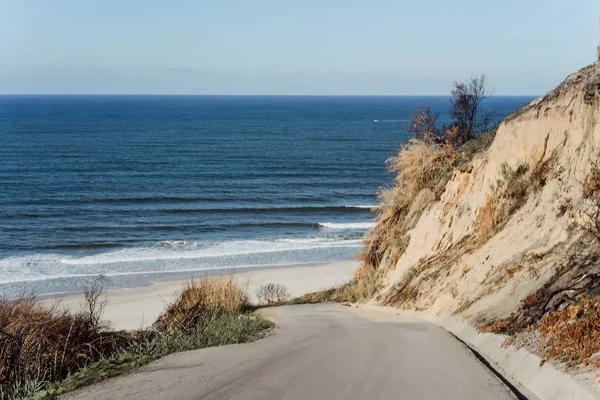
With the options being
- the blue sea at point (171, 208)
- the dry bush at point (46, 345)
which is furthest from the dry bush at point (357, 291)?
the blue sea at point (171, 208)

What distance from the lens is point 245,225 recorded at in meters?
39.8

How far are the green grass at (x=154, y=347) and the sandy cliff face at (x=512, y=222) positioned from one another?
333 cm

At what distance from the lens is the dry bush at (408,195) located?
A: 17.6 m

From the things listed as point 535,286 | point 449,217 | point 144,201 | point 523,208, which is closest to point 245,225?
point 144,201

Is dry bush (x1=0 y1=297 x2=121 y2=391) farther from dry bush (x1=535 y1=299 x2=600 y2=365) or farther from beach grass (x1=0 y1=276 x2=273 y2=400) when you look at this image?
dry bush (x1=535 y1=299 x2=600 y2=365)

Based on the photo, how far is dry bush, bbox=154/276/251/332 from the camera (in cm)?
1147

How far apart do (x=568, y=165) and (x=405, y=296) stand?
14.6 feet

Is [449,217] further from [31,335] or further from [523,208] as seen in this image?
[31,335]

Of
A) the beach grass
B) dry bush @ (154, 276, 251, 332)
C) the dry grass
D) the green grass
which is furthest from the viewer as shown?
the dry grass

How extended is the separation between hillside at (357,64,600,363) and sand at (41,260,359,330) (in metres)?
7.49

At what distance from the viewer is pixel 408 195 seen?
18.4 metres

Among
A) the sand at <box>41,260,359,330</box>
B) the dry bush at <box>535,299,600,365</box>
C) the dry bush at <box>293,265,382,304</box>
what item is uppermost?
the dry bush at <box>535,299,600,365</box>

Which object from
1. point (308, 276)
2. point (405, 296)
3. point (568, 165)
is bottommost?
point (308, 276)

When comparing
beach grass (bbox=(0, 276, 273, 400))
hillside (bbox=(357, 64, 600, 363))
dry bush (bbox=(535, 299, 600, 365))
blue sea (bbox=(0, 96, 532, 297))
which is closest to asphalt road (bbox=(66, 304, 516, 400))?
beach grass (bbox=(0, 276, 273, 400))
